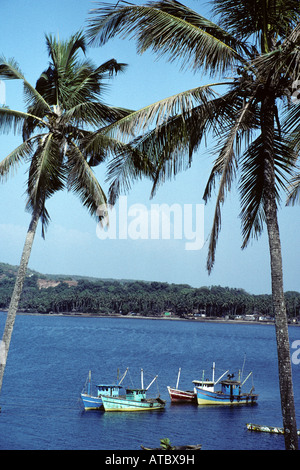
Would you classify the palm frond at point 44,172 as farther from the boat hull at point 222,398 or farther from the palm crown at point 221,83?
the boat hull at point 222,398

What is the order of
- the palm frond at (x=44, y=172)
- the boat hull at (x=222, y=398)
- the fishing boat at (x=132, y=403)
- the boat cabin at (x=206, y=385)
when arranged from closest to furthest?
the palm frond at (x=44, y=172)
the fishing boat at (x=132, y=403)
the boat hull at (x=222, y=398)
the boat cabin at (x=206, y=385)

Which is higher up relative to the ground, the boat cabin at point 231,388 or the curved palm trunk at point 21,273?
the curved palm trunk at point 21,273

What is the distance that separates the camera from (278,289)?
8.02m

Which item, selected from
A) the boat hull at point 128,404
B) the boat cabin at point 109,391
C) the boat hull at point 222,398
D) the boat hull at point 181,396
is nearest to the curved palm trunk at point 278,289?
the boat hull at point 128,404

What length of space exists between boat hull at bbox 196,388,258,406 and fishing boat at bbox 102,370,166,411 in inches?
200

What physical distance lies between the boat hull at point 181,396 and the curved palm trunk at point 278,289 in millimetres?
41398

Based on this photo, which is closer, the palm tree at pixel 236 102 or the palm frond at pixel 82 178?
the palm tree at pixel 236 102

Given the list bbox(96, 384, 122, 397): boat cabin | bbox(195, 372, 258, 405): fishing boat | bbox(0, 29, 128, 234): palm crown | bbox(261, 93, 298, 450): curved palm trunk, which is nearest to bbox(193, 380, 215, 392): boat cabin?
bbox(195, 372, 258, 405): fishing boat

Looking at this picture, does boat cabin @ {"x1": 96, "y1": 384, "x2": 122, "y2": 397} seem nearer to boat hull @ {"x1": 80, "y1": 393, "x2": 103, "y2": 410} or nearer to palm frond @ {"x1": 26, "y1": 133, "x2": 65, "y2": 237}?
boat hull @ {"x1": 80, "y1": 393, "x2": 103, "y2": 410}

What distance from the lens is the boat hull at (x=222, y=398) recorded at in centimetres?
4806

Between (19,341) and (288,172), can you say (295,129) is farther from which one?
(19,341)

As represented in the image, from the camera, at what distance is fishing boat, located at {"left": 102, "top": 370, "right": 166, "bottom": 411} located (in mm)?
42219

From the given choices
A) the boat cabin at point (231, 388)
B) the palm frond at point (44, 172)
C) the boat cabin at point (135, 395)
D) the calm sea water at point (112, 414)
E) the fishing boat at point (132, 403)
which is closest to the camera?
the palm frond at point (44, 172)

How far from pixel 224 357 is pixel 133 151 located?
3356 inches
